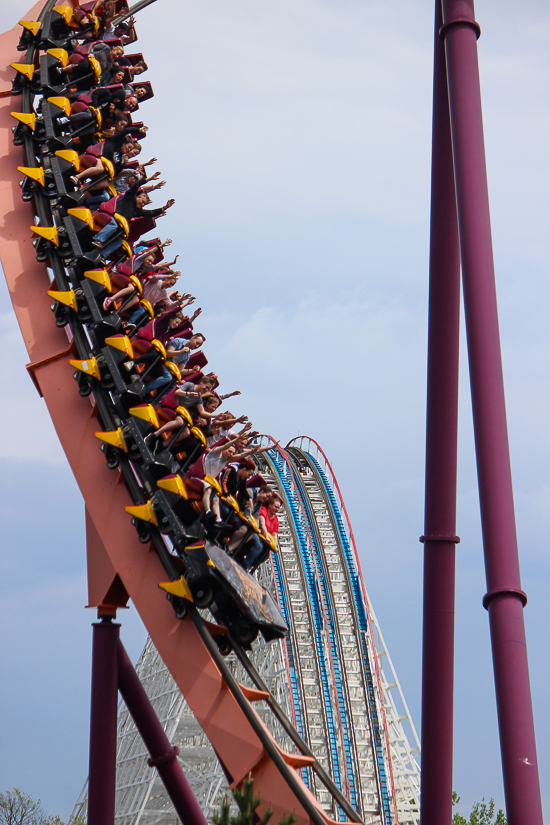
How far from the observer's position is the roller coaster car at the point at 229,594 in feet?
19.0

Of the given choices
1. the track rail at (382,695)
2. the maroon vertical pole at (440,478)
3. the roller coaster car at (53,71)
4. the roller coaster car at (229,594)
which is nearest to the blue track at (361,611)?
the track rail at (382,695)

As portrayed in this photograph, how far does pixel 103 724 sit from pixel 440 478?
9.15 ft

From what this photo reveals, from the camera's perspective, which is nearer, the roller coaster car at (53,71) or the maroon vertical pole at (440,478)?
the maroon vertical pole at (440,478)

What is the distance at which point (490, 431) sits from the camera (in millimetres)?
4910

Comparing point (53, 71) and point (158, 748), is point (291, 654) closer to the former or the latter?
point (158, 748)

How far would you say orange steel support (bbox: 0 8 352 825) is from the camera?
548 centimetres

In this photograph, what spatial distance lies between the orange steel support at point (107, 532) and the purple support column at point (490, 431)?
132 centimetres

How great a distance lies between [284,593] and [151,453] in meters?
12.5

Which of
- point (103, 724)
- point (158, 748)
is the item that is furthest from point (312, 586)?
A: point (103, 724)

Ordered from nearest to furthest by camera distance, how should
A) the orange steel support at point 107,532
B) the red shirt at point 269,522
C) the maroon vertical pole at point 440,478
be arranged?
1. the orange steel support at point 107,532
2. the maroon vertical pole at point 440,478
3. the red shirt at point 269,522

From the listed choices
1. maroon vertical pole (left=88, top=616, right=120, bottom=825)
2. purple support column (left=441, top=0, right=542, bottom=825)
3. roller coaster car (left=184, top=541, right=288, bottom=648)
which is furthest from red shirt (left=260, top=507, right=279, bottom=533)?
purple support column (left=441, top=0, right=542, bottom=825)


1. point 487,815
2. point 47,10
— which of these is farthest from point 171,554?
point 487,815

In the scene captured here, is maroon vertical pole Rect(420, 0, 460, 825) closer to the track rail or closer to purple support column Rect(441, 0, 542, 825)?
purple support column Rect(441, 0, 542, 825)

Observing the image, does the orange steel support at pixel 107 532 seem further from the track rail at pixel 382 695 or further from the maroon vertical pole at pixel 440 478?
the track rail at pixel 382 695
